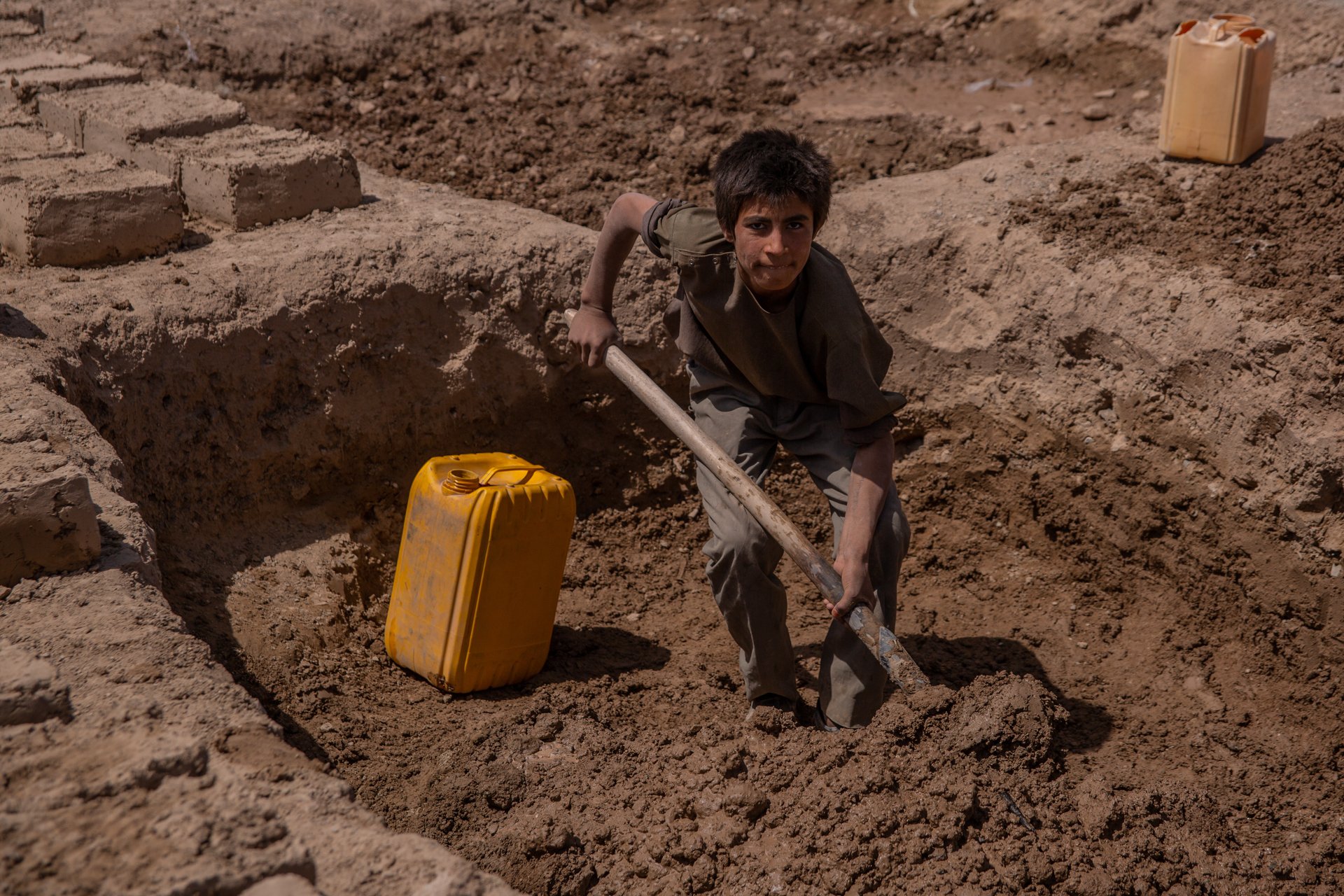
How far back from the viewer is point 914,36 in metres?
6.66

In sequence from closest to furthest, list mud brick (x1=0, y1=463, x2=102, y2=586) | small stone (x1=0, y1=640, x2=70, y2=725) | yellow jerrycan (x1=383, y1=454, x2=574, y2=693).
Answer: small stone (x1=0, y1=640, x2=70, y2=725), mud brick (x1=0, y1=463, x2=102, y2=586), yellow jerrycan (x1=383, y1=454, x2=574, y2=693)

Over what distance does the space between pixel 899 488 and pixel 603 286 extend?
154 centimetres

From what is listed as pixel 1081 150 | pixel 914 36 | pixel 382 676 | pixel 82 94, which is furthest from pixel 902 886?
pixel 914 36

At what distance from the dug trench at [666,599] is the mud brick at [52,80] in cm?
114

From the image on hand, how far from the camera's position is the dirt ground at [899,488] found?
253cm

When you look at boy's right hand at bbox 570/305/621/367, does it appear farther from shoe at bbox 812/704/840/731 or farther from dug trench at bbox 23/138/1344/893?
shoe at bbox 812/704/840/731

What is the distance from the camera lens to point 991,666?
3.54 meters

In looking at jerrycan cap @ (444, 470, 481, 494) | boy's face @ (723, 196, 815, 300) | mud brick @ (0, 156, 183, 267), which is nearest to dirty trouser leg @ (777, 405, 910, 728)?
boy's face @ (723, 196, 815, 300)

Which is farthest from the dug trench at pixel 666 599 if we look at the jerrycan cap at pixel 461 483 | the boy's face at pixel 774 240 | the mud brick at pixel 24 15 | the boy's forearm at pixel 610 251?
the mud brick at pixel 24 15

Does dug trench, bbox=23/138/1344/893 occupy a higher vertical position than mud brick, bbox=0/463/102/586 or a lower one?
lower

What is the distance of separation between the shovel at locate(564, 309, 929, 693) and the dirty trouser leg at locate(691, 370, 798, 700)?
0.10 m

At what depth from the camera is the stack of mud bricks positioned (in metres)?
3.72

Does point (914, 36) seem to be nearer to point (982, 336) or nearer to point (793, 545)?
point (982, 336)

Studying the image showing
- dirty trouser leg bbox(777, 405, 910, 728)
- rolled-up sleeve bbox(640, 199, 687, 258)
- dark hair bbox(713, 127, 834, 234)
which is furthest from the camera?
rolled-up sleeve bbox(640, 199, 687, 258)
